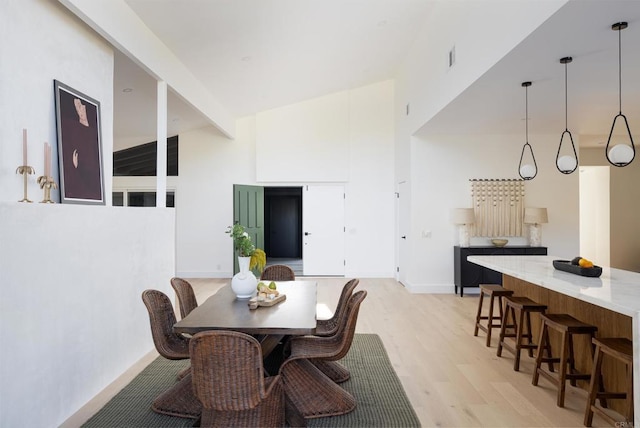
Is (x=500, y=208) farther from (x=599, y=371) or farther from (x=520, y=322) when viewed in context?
(x=599, y=371)

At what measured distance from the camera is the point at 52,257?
2.54 meters

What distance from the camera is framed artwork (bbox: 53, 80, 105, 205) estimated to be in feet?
9.55

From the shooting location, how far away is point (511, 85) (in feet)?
13.1

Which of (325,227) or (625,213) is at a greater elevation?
(625,213)

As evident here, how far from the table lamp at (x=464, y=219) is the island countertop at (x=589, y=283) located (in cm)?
242

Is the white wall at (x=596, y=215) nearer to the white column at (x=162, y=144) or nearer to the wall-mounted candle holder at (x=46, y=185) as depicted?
the white column at (x=162, y=144)

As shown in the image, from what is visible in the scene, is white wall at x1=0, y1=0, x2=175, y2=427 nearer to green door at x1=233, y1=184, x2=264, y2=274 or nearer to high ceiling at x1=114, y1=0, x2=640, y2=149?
high ceiling at x1=114, y1=0, x2=640, y2=149

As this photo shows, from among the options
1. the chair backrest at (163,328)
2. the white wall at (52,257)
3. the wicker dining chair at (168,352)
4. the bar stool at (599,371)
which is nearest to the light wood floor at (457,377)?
the bar stool at (599,371)

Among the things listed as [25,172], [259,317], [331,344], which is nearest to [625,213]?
[331,344]

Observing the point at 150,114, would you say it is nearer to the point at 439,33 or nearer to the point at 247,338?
the point at 439,33

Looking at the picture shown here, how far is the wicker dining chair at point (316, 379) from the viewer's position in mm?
2590

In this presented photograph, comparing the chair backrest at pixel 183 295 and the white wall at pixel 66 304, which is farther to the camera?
the chair backrest at pixel 183 295

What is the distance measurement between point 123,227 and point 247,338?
2126 millimetres

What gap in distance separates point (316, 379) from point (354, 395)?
1.40 ft
